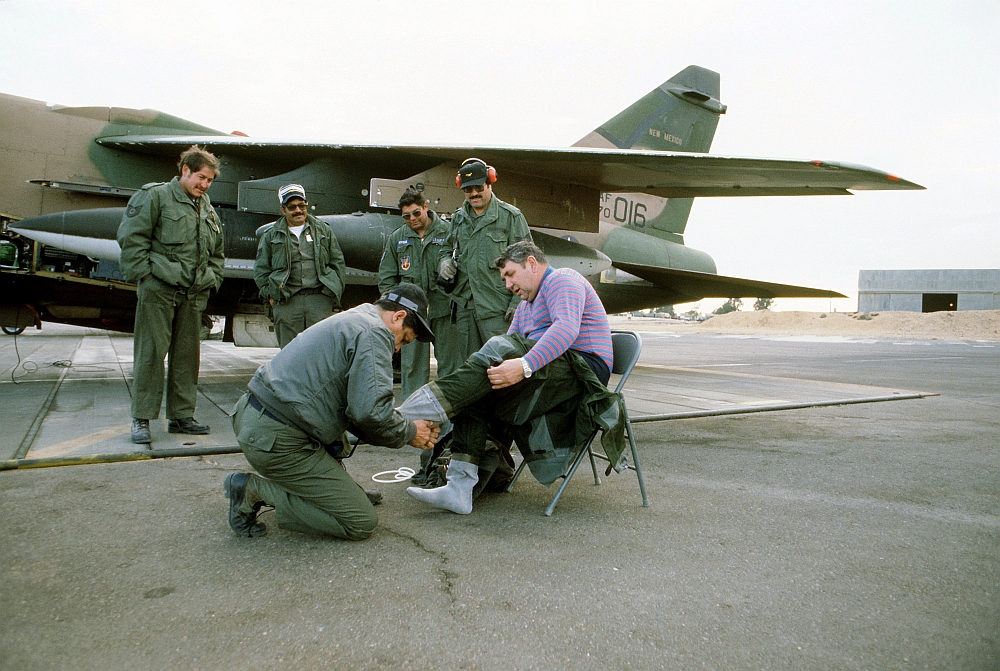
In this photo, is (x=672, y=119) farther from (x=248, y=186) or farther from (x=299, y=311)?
(x=299, y=311)

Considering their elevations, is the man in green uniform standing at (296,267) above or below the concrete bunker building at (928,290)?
below

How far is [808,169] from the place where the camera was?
7.45 m

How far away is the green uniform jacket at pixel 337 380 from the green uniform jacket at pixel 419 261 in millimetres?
2074

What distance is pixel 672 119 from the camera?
11.2 m

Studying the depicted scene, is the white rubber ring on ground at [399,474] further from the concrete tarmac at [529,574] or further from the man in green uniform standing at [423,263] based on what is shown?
the man in green uniform standing at [423,263]

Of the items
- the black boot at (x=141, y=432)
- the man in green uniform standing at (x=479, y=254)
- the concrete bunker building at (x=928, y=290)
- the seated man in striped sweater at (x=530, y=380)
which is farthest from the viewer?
the concrete bunker building at (x=928, y=290)

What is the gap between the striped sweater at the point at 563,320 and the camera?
10.0 ft

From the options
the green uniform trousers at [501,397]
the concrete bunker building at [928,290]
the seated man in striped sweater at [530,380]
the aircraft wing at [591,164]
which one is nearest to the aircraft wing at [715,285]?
the aircraft wing at [591,164]

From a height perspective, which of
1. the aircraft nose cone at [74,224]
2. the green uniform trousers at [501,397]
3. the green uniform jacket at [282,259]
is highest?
the aircraft nose cone at [74,224]

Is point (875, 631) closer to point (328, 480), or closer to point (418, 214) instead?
point (328, 480)

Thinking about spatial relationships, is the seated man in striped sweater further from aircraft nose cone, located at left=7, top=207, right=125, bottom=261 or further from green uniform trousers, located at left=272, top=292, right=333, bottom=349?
aircraft nose cone, located at left=7, top=207, right=125, bottom=261

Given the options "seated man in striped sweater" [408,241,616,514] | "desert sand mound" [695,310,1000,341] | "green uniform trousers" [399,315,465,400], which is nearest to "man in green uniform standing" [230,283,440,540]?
"seated man in striped sweater" [408,241,616,514]

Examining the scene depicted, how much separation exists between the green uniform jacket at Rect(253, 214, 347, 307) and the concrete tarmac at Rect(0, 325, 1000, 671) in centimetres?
155

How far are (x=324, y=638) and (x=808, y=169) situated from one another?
744 cm
